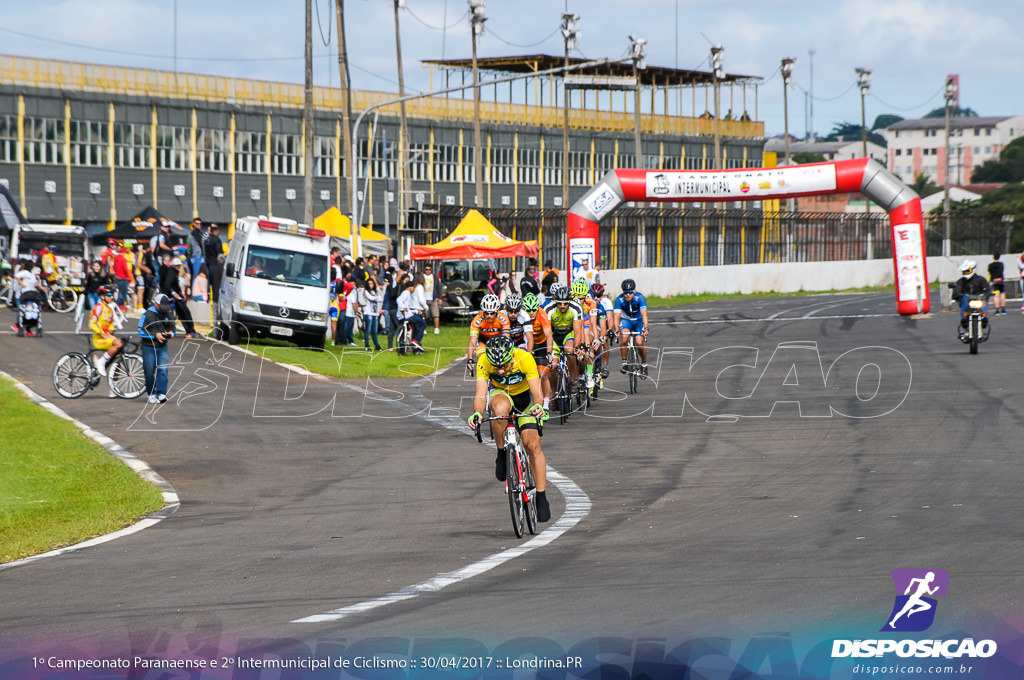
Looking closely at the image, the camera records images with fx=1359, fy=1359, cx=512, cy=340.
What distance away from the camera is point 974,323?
27.5 m

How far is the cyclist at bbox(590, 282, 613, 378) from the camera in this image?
2109 centimetres

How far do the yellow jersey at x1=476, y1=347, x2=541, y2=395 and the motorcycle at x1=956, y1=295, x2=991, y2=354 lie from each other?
1840 centimetres

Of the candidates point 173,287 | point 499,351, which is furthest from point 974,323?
point 499,351

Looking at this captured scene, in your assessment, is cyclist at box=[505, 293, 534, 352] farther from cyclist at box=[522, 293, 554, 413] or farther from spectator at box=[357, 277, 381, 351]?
spectator at box=[357, 277, 381, 351]

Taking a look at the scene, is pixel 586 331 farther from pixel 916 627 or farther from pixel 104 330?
pixel 916 627

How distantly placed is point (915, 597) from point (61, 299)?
33612mm

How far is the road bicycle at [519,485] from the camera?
33.8 feet

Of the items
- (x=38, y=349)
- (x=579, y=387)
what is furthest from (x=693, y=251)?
(x=579, y=387)

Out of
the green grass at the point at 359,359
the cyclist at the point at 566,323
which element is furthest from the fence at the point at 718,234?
the cyclist at the point at 566,323

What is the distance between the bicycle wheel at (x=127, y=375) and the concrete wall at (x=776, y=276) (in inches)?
1202

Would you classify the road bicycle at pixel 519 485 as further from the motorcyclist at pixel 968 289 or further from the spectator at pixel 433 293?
the spectator at pixel 433 293

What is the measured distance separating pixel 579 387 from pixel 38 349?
13608 millimetres

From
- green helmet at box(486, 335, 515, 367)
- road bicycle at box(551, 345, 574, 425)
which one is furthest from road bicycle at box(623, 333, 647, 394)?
green helmet at box(486, 335, 515, 367)

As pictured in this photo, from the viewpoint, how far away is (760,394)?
21391 millimetres
